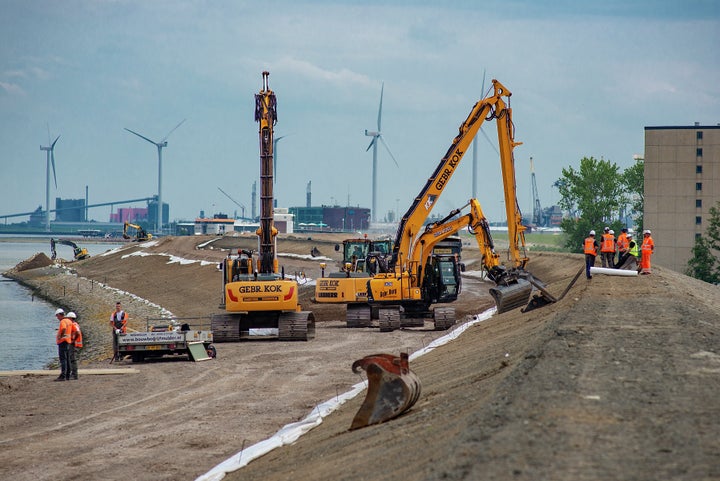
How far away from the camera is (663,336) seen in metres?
18.0

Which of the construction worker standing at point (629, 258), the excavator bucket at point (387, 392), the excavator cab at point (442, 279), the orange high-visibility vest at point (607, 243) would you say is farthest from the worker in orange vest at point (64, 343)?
the construction worker standing at point (629, 258)

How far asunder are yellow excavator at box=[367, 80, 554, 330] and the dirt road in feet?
8.51

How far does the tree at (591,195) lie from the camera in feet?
389

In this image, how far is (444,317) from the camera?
3609 centimetres

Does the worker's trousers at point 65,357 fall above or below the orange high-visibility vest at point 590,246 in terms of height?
below

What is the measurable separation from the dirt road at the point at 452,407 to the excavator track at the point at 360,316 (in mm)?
3308

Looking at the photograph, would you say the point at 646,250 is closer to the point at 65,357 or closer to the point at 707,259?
the point at 65,357

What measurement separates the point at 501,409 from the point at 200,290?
5932cm

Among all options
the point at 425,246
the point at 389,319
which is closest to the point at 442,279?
the point at 425,246

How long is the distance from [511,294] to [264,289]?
336 inches

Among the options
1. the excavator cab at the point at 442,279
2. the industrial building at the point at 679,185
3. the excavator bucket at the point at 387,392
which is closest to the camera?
the excavator bucket at the point at 387,392

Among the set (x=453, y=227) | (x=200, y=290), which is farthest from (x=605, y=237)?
(x=200, y=290)

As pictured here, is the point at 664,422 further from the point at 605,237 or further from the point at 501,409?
the point at 605,237

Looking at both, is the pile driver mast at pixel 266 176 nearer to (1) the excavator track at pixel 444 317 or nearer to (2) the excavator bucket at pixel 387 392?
(1) the excavator track at pixel 444 317
